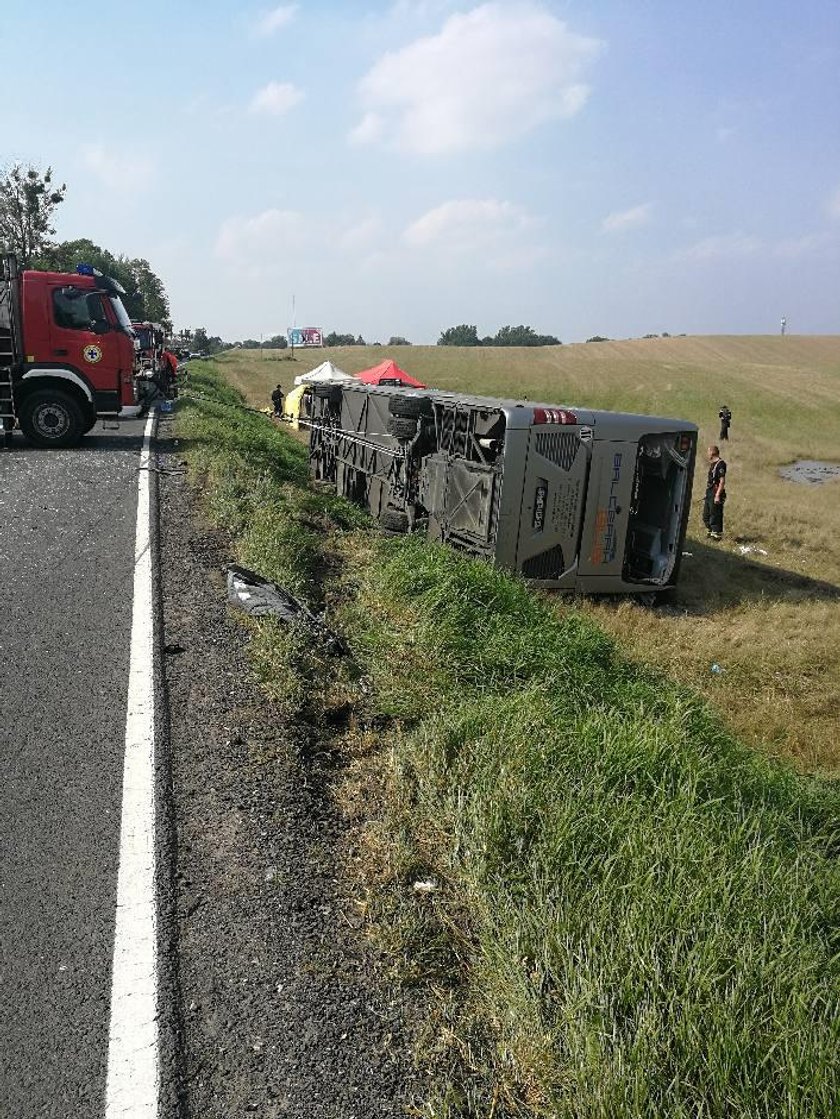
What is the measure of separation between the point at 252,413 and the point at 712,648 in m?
19.4

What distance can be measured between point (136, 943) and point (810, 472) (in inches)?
1116

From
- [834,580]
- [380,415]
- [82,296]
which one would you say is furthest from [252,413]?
[834,580]

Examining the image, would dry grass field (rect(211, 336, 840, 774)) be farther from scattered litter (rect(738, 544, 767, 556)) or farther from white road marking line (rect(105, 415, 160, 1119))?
white road marking line (rect(105, 415, 160, 1119))

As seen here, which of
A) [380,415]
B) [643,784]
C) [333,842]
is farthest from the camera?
[380,415]

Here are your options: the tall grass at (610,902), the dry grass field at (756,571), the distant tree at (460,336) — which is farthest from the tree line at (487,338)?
the tall grass at (610,902)

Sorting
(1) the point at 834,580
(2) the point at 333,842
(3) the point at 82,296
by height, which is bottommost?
(1) the point at 834,580

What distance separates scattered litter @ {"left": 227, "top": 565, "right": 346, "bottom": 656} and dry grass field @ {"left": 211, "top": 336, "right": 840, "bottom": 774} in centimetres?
330

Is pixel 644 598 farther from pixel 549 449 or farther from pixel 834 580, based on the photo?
pixel 834 580

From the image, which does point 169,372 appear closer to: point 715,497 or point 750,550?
point 715,497

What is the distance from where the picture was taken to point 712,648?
845 cm

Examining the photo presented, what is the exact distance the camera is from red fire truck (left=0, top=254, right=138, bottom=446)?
12.7m

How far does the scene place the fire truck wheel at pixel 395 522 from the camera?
10.1 meters

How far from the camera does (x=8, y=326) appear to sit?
12.5 meters

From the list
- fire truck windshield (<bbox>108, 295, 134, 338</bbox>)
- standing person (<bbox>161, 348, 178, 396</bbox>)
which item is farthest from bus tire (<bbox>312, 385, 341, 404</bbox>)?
standing person (<bbox>161, 348, 178, 396</bbox>)
